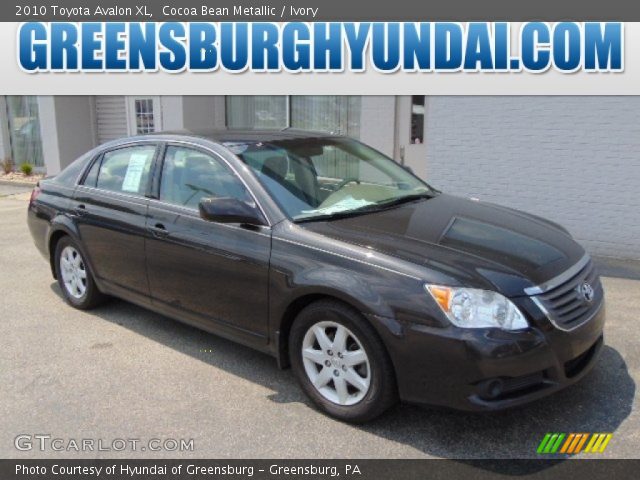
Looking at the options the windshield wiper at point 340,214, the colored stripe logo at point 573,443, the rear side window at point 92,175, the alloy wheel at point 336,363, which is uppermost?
the rear side window at point 92,175

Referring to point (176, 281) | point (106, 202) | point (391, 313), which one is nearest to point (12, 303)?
point (106, 202)

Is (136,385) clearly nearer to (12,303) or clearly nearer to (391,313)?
(391,313)

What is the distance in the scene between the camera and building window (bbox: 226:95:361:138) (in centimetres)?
955

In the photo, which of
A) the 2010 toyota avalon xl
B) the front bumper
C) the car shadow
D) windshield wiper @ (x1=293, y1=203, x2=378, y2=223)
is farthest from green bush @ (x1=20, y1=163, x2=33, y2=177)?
the front bumper

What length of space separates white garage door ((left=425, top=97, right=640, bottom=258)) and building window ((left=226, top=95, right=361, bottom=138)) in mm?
2281

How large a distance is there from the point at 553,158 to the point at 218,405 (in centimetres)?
507

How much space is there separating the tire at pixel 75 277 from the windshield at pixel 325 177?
1.87 metres

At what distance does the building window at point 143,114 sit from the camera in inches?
472

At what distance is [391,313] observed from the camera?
2.95m

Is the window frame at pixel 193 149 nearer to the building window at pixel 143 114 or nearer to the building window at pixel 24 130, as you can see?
the building window at pixel 143 114

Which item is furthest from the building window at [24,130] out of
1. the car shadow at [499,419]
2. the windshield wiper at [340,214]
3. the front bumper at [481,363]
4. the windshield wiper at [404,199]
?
the front bumper at [481,363]

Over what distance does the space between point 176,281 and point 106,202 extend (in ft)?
3.52

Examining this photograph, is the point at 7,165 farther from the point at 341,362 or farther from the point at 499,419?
the point at 499,419

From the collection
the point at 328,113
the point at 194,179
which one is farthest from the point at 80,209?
the point at 328,113
